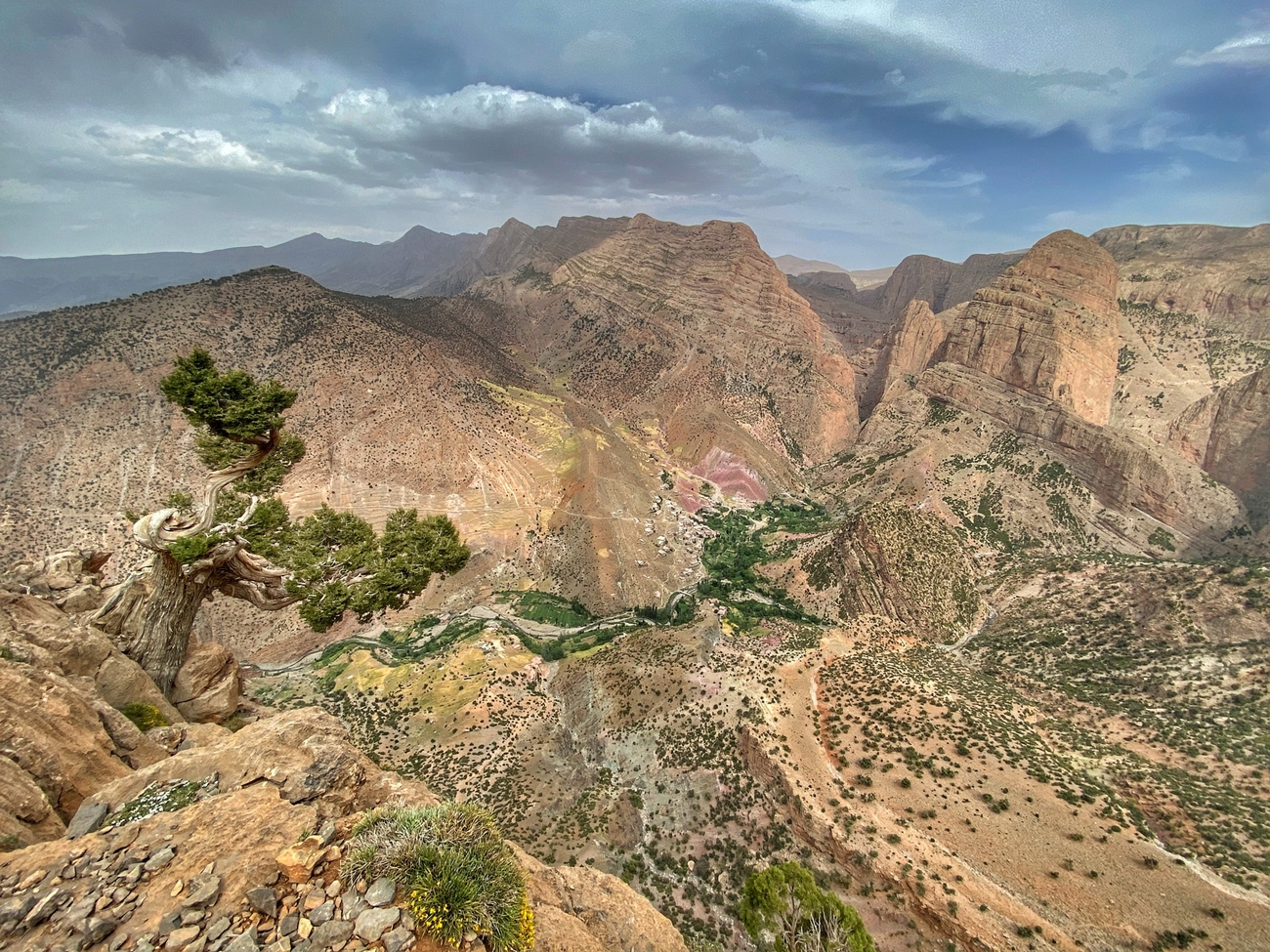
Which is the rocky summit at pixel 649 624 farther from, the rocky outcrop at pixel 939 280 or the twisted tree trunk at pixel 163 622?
the rocky outcrop at pixel 939 280

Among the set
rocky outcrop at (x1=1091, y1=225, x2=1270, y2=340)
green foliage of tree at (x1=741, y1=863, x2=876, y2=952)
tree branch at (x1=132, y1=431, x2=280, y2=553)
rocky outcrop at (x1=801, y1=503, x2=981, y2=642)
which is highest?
rocky outcrop at (x1=1091, y1=225, x2=1270, y2=340)

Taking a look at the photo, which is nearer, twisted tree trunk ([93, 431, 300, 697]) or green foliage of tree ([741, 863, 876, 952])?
twisted tree trunk ([93, 431, 300, 697])

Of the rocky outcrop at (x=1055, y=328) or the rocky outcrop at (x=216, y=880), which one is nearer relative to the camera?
the rocky outcrop at (x=216, y=880)

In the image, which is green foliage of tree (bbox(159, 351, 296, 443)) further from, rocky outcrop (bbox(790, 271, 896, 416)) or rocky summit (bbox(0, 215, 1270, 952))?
rocky outcrop (bbox(790, 271, 896, 416))

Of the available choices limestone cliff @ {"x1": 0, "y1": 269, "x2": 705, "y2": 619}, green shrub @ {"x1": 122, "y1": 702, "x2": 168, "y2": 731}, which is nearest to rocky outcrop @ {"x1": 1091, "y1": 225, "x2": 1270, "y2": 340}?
limestone cliff @ {"x1": 0, "y1": 269, "x2": 705, "y2": 619}

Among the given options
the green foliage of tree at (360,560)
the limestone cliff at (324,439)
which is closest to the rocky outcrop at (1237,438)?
the limestone cliff at (324,439)

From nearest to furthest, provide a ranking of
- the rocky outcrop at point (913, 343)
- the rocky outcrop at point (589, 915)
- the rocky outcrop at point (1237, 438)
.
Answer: the rocky outcrop at point (589, 915) → the rocky outcrop at point (1237, 438) → the rocky outcrop at point (913, 343)
